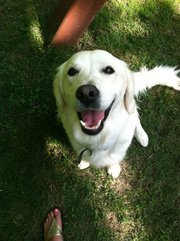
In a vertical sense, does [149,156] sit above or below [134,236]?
above

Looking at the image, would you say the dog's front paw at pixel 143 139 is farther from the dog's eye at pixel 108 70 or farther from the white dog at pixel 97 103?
the dog's eye at pixel 108 70

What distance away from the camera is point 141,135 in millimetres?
3971

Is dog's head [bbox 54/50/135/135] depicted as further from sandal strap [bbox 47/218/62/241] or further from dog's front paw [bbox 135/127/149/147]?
sandal strap [bbox 47/218/62/241]

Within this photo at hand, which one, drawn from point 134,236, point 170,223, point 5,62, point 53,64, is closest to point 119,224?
point 134,236

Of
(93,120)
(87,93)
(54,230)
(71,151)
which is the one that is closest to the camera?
(87,93)

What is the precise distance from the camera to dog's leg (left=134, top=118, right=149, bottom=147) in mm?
3941

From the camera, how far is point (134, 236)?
12.3 feet

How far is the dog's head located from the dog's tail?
Answer: 0.69 meters

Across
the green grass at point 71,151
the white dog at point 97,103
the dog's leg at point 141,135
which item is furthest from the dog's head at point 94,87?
the green grass at point 71,151

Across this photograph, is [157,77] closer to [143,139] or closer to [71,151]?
[143,139]

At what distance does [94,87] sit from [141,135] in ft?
4.24

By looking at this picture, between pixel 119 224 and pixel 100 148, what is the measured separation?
0.86 metres

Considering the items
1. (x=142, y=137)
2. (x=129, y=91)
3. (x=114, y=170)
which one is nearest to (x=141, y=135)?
(x=142, y=137)

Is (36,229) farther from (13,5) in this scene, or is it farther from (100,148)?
(13,5)
